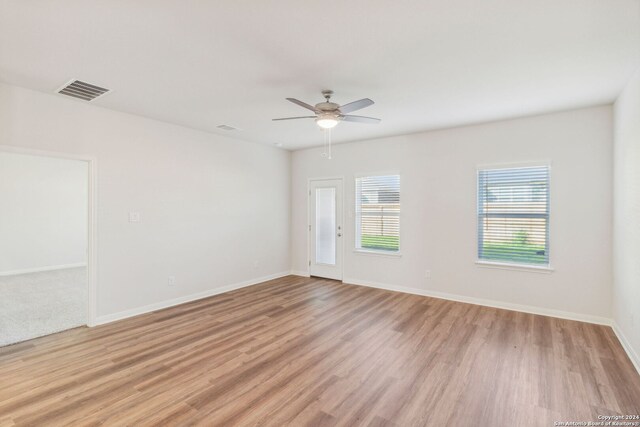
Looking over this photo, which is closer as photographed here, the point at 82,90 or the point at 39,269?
the point at 82,90

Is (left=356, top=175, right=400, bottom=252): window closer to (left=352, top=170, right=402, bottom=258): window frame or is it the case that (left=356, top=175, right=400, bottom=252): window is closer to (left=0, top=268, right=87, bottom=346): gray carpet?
(left=352, top=170, right=402, bottom=258): window frame

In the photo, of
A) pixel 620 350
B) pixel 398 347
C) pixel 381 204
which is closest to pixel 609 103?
pixel 620 350

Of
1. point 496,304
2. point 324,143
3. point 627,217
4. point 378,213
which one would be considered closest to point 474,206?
point 496,304

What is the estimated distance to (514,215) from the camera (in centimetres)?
452

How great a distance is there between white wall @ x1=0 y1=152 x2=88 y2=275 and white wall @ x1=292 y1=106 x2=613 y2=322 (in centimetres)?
596

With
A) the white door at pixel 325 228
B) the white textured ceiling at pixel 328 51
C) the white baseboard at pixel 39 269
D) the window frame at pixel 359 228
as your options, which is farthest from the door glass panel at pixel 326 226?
the white baseboard at pixel 39 269

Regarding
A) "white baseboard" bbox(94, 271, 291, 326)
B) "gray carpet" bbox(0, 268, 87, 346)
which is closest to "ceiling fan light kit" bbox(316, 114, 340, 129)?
"white baseboard" bbox(94, 271, 291, 326)

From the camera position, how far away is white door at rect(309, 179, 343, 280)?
20.7 feet

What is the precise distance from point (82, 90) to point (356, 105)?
3.09 metres

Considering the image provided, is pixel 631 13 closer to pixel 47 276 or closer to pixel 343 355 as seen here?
pixel 343 355

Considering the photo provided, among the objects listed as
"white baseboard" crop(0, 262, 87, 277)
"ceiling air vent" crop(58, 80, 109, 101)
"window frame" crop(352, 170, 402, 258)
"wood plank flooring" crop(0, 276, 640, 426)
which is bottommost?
"wood plank flooring" crop(0, 276, 640, 426)

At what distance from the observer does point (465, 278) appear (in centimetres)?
490

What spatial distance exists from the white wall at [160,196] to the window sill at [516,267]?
4062 mm

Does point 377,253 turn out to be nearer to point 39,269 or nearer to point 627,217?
point 627,217
